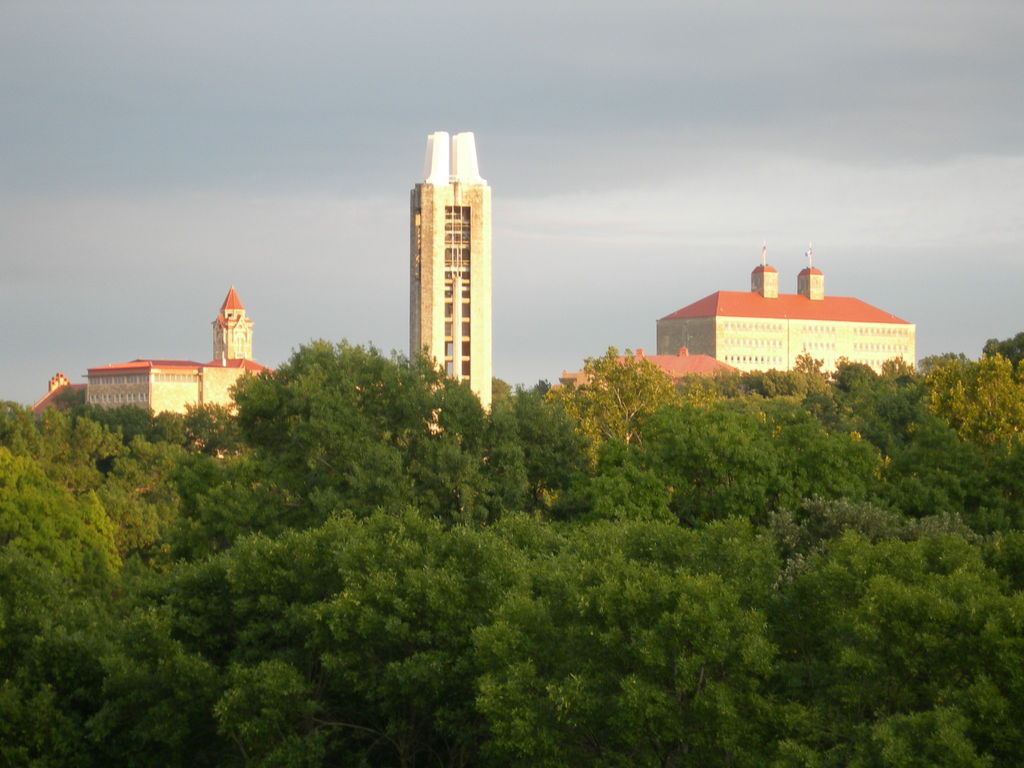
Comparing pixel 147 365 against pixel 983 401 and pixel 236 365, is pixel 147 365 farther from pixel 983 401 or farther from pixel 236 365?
pixel 983 401

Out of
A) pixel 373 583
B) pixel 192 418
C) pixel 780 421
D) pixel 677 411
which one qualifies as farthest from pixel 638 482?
pixel 192 418

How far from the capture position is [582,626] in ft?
88.7

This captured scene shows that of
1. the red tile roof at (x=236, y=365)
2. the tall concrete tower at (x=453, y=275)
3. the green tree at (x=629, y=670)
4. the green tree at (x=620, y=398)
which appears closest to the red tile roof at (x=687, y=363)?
the red tile roof at (x=236, y=365)

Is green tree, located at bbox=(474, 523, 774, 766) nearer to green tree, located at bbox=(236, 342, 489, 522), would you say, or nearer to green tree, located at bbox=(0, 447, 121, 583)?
green tree, located at bbox=(236, 342, 489, 522)

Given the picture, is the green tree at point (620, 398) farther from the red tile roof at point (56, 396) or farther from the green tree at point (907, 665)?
the red tile roof at point (56, 396)

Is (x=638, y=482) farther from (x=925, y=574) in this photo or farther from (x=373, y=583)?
(x=925, y=574)

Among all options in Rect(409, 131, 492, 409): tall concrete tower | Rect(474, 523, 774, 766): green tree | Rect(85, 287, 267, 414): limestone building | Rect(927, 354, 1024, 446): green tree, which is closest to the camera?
Rect(474, 523, 774, 766): green tree

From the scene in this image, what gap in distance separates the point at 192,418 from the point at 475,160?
112ft

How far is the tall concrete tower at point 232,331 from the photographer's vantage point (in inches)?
7554

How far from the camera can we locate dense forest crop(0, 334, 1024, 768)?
24.7 metres

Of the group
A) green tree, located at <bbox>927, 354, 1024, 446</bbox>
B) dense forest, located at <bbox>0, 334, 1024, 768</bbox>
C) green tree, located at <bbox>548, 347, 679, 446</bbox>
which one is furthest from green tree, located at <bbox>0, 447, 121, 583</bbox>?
green tree, located at <bbox>927, 354, 1024, 446</bbox>

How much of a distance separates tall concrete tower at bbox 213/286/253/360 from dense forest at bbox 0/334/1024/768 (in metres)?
135

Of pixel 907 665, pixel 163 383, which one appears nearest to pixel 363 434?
pixel 907 665

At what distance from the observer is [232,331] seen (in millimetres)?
192000
